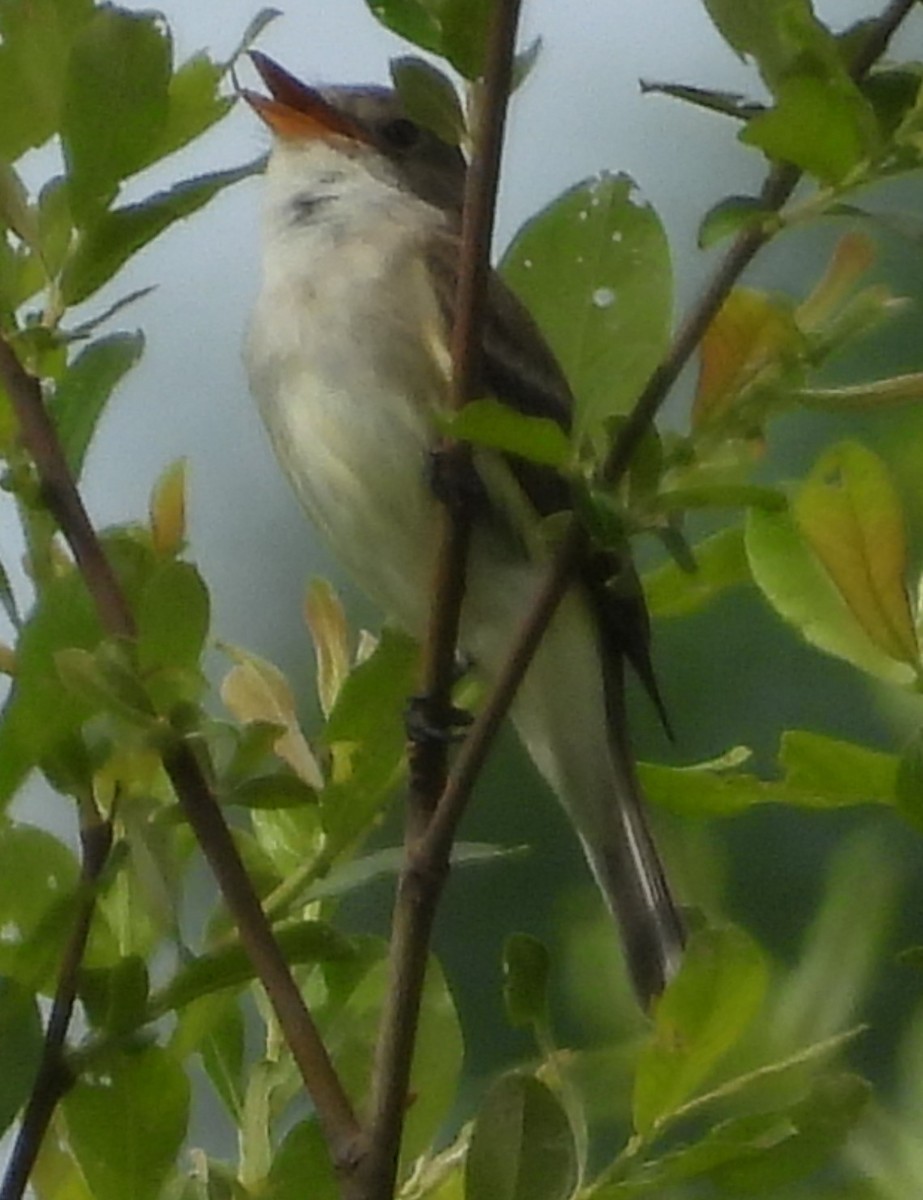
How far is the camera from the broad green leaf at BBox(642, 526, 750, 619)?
56cm

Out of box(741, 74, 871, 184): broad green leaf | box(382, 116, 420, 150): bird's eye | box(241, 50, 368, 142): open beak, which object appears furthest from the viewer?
box(382, 116, 420, 150): bird's eye

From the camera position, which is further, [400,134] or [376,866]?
[400,134]

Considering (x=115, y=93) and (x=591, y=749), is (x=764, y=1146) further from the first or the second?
(x=591, y=749)

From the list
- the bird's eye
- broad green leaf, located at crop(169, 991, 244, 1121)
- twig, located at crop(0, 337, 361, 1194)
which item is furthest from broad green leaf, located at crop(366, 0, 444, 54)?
the bird's eye

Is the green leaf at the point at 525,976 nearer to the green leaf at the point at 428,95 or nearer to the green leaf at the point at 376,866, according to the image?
the green leaf at the point at 376,866

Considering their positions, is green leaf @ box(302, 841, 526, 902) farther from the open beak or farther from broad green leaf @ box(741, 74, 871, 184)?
the open beak

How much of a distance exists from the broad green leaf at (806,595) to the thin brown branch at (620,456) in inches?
2.0

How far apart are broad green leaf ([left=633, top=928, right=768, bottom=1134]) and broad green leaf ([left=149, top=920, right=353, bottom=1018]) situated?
0.27ft

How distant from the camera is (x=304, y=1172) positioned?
0.49 metres

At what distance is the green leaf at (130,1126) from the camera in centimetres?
49

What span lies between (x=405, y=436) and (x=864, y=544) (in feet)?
2.09

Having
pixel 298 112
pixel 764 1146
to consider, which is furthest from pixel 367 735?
pixel 298 112

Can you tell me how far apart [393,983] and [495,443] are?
11cm

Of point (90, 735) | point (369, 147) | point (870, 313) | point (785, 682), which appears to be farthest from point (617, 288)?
point (785, 682)
